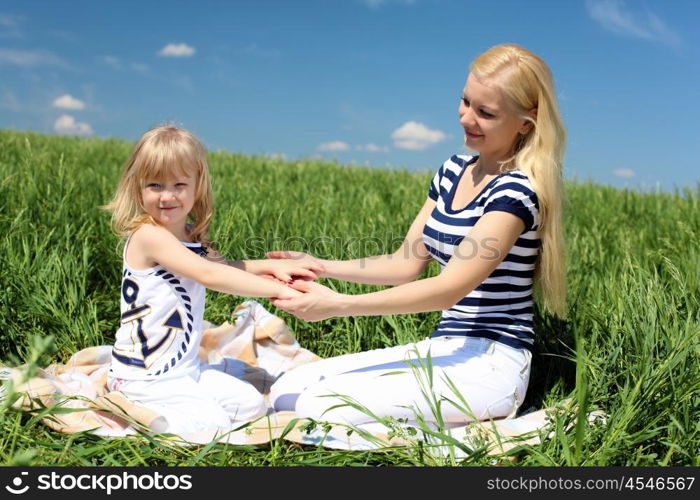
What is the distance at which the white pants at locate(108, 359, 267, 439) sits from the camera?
8.43ft

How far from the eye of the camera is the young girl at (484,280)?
8.09 ft

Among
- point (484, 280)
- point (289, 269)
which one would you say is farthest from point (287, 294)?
point (484, 280)

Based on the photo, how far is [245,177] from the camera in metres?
7.16

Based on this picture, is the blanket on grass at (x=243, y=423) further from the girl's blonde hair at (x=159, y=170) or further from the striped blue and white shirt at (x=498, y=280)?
the girl's blonde hair at (x=159, y=170)

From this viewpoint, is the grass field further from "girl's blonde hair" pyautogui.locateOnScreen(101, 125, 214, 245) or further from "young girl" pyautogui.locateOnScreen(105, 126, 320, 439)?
"girl's blonde hair" pyautogui.locateOnScreen(101, 125, 214, 245)

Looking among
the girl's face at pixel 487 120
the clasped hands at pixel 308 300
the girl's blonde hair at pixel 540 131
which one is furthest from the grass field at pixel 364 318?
the girl's face at pixel 487 120

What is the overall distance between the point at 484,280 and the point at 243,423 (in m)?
1.13

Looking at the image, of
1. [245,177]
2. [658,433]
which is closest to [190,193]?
[658,433]

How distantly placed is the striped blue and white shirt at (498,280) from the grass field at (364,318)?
0.86 feet

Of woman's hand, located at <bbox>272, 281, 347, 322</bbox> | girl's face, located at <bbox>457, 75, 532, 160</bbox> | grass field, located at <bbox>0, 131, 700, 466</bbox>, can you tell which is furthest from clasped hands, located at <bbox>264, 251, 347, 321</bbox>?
girl's face, located at <bbox>457, 75, 532, 160</bbox>

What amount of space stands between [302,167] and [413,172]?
168cm

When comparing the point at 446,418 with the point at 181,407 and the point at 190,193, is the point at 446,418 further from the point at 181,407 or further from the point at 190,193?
the point at 190,193

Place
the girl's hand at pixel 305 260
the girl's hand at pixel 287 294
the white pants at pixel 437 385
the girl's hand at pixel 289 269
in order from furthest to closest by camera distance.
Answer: the girl's hand at pixel 305 260
the girl's hand at pixel 289 269
the girl's hand at pixel 287 294
the white pants at pixel 437 385

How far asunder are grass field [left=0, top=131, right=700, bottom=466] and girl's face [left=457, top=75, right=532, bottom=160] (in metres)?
0.83
